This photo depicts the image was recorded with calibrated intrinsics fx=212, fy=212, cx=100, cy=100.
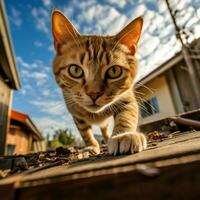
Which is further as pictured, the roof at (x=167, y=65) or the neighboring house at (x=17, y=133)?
the neighboring house at (x=17, y=133)

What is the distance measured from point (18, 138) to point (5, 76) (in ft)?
21.1

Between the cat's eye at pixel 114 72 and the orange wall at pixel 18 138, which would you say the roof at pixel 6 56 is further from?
the orange wall at pixel 18 138

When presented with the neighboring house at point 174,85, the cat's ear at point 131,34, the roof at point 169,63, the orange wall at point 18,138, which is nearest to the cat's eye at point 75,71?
the cat's ear at point 131,34

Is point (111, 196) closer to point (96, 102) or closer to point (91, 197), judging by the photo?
point (91, 197)

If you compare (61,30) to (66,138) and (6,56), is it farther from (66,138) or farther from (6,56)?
(66,138)

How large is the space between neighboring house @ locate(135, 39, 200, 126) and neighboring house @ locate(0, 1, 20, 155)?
4.47 meters

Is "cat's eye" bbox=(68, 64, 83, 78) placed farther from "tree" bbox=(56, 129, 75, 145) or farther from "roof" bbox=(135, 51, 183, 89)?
"tree" bbox=(56, 129, 75, 145)

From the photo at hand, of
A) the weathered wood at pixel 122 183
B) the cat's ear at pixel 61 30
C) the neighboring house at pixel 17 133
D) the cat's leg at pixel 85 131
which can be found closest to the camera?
the weathered wood at pixel 122 183

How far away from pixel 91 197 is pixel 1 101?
6.37 meters

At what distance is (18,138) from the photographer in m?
12.3

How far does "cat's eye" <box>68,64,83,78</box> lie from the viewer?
210cm

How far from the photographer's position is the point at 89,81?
77.9 inches

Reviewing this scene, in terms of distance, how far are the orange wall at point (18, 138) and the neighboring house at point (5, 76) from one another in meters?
4.42

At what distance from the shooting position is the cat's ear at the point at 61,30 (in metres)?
2.26
